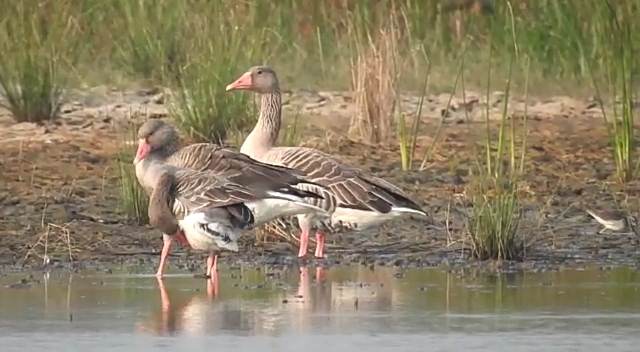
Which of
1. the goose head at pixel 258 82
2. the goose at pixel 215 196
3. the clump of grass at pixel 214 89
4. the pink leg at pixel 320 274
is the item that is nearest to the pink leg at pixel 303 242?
the goose at pixel 215 196

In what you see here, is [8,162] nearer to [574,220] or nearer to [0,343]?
[574,220]

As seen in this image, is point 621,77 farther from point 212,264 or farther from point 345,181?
point 212,264

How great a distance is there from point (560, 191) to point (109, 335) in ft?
19.5

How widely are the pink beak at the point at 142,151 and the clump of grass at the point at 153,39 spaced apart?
4.84m

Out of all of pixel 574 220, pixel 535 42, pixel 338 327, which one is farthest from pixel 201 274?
pixel 535 42

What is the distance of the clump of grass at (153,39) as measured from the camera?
18297mm

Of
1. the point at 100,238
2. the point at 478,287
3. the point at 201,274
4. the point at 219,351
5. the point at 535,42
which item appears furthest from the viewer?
the point at 535,42

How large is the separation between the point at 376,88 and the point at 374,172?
1.29 metres

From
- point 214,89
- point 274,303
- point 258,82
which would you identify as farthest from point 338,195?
point 214,89

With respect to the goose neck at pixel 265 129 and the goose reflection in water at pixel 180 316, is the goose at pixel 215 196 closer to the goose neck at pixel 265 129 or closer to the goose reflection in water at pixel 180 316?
the goose reflection in water at pixel 180 316

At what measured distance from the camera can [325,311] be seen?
10398 mm

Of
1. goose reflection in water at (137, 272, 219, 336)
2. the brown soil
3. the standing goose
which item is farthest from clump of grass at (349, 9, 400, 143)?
goose reflection in water at (137, 272, 219, 336)

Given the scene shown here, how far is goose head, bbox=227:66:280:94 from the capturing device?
14766mm

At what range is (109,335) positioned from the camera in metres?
9.63
